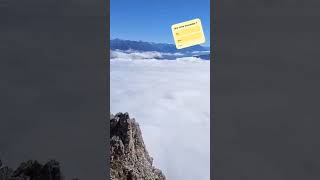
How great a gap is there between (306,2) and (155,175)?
14.2 feet
